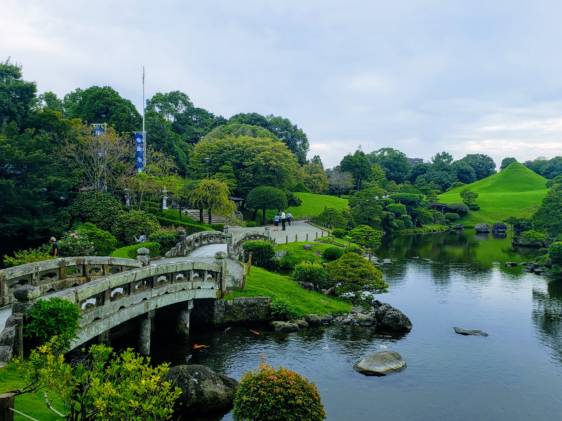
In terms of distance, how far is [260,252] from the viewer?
4325 centimetres

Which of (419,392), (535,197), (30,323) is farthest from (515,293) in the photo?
(535,197)

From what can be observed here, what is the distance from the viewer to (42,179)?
137ft

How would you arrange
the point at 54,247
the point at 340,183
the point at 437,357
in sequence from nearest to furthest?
the point at 437,357, the point at 54,247, the point at 340,183

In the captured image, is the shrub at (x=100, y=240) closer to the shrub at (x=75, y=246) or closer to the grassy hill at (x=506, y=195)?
the shrub at (x=75, y=246)

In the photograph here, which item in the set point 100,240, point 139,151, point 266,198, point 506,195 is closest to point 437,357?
point 100,240

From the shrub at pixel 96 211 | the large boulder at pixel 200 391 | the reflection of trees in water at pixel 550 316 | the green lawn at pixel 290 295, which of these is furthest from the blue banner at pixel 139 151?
the reflection of trees in water at pixel 550 316

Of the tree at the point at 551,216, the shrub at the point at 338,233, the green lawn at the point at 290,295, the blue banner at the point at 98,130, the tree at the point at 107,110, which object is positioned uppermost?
the tree at the point at 107,110

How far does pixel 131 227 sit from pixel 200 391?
92.2 feet

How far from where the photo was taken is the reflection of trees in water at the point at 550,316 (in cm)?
2883

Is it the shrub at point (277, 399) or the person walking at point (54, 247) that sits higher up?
the person walking at point (54, 247)

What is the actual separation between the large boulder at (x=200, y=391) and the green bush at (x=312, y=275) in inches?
680

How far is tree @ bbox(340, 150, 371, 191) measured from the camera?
115312mm

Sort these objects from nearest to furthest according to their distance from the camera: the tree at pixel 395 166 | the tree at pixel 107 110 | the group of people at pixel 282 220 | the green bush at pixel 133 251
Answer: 1. the green bush at pixel 133 251
2. the tree at pixel 107 110
3. the group of people at pixel 282 220
4. the tree at pixel 395 166

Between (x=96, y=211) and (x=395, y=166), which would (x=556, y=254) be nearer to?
(x=96, y=211)
